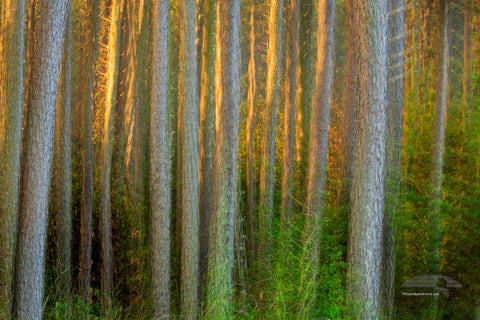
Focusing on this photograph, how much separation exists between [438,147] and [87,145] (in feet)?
29.2

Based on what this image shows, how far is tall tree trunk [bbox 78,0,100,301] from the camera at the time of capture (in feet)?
43.3

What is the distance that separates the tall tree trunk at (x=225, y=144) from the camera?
1070 cm

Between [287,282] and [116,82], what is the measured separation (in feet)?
23.9

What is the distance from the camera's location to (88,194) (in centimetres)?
1350

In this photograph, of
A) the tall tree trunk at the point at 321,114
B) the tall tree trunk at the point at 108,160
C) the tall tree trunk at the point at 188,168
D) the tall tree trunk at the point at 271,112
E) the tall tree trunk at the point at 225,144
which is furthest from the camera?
the tall tree trunk at the point at 271,112

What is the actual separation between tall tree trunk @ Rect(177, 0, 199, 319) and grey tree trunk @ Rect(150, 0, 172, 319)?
34 centimetres

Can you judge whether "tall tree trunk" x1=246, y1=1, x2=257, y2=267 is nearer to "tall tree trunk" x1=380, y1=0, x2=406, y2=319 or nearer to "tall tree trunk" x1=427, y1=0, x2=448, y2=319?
"tall tree trunk" x1=427, y1=0, x2=448, y2=319

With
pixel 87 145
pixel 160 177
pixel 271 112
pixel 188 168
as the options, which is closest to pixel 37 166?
pixel 160 177

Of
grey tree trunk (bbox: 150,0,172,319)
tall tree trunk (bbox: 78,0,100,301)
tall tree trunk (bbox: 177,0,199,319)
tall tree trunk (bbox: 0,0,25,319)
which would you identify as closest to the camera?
tall tree trunk (bbox: 0,0,25,319)

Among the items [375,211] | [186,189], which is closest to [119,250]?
[186,189]

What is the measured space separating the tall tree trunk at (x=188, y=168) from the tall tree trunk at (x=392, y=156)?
3784 mm

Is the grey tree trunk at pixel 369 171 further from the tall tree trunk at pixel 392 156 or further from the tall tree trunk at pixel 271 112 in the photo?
the tall tree trunk at pixel 271 112

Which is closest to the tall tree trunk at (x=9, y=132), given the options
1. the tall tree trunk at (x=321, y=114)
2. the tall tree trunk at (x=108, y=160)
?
the tall tree trunk at (x=108, y=160)

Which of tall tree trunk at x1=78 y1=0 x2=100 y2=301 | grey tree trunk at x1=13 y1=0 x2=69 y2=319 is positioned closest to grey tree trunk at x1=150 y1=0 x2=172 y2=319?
tall tree trunk at x1=78 y1=0 x2=100 y2=301
